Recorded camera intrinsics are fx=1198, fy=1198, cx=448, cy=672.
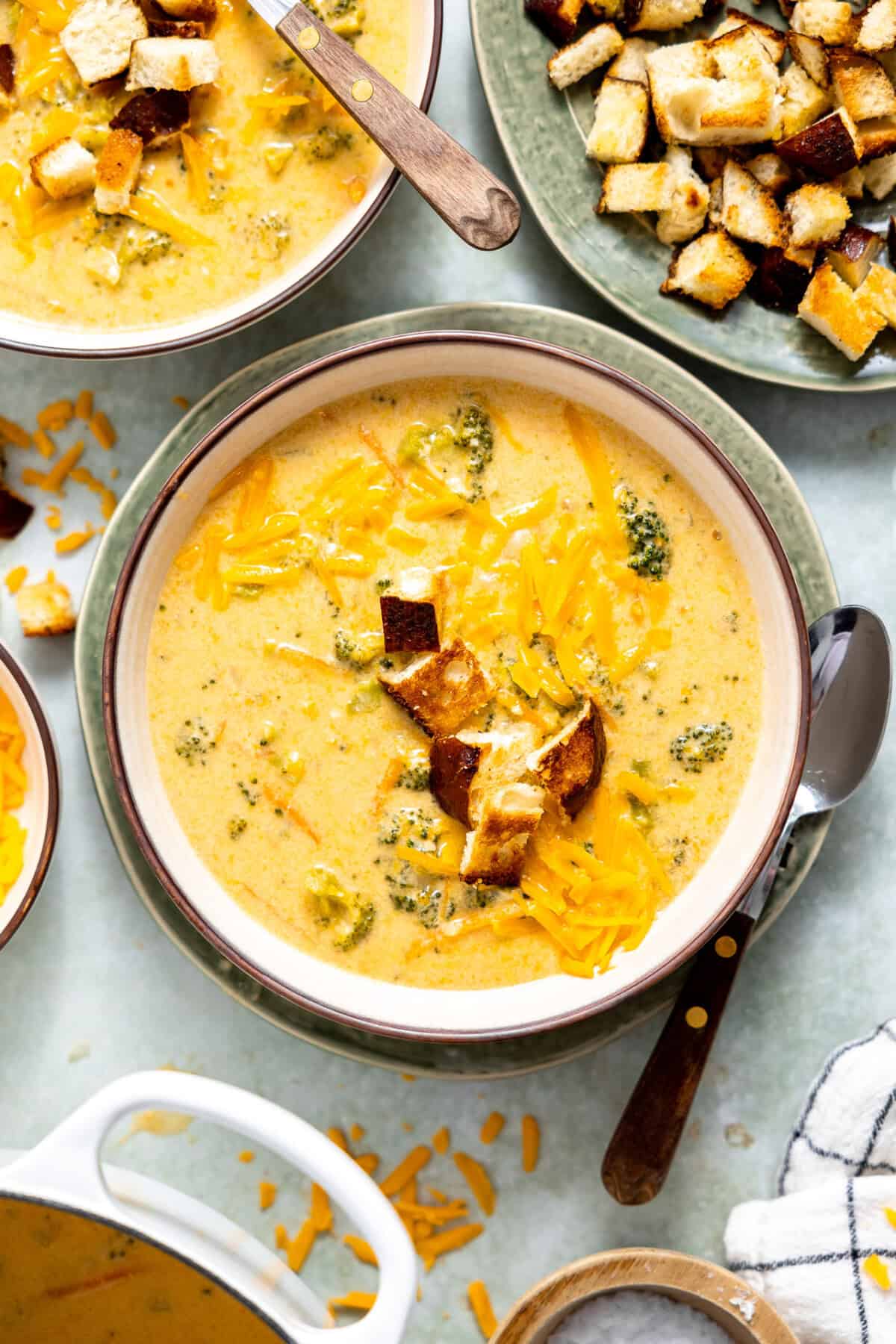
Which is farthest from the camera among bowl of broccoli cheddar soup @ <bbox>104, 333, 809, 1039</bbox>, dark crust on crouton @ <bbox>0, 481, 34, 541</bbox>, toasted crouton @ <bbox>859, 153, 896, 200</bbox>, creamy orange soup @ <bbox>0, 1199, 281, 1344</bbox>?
dark crust on crouton @ <bbox>0, 481, 34, 541</bbox>

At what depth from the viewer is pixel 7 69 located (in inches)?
97.0

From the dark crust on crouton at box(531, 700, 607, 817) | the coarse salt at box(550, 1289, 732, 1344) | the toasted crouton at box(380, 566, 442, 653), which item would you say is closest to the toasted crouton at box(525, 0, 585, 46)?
the toasted crouton at box(380, 566, 442, 653)

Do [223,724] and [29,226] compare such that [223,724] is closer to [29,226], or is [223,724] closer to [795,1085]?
[29,226]

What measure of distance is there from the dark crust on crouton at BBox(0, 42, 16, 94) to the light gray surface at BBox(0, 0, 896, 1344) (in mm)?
568

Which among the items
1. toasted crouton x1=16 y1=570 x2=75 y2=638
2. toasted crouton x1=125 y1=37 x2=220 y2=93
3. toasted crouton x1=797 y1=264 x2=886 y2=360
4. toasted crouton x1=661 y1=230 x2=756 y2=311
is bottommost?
toasted crouton x1=16 y1=570 x2=75 y2=638

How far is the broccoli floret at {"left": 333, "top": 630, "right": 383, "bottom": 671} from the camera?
2.38m

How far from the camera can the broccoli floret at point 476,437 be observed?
240cm

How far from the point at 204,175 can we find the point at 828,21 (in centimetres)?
134

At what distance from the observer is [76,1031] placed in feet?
9.00

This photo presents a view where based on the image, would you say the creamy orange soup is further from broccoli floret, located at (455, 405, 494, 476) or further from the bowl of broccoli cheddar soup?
broccoli floret, located at (455, 405, 494, 476)

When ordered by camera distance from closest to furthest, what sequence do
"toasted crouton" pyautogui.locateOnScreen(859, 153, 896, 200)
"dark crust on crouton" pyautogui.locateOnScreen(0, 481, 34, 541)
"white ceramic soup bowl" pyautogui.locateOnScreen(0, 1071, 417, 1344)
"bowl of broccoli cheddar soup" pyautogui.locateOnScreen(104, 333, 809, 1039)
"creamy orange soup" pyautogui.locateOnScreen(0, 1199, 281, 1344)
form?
"white ceramic soup bowl" pyautogui.locateOnScreen(0, 1071, 417, 1344)
"creamy orange soup" pyautogui.locateOnScreen(0, 1199, 281, 1344)
"bowl of broccoli cheddar soup" pyautogui.locateOnScreen(104, 333, 809, 1039)
"toasted crouton" pyautogui.locateOnScreen(859, 153, 896, 200)
"dark crust on crouton" pyautogui.locateOnScreen(0, 481, 34, 541)

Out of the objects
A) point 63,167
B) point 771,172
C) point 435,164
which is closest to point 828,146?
point 771,172

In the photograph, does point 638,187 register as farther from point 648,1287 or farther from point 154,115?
point 648,1287

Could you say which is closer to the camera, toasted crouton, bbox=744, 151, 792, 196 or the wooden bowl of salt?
the wooden bowl of salt
